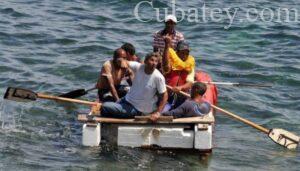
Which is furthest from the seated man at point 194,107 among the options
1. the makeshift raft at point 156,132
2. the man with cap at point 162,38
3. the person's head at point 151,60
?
the man with cap at point 162,38

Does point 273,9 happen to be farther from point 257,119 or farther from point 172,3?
point 257,119

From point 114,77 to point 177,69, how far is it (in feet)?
A: 3.50

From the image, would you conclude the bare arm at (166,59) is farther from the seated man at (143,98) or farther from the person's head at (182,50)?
the seated man at (143,98)

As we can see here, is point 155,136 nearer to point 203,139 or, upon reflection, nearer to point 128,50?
point 203,139

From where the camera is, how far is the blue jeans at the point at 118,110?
1059cm

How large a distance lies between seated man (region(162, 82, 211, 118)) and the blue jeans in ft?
1.64

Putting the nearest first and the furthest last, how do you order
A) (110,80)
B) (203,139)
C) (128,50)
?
1. (203,139)
2. (110,80)
3. (128,50)

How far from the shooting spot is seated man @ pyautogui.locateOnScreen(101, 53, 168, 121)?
1047 cm

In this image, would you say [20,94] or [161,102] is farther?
[20,94]

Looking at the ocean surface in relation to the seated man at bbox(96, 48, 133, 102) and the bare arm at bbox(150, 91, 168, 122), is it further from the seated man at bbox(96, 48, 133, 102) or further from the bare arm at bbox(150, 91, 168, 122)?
the seated man at bbox(96, 48, 133, 102)

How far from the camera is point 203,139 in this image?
10266mm

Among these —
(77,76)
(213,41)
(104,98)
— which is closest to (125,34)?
(213,41)

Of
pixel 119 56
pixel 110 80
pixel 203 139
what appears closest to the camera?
pixel 203 139

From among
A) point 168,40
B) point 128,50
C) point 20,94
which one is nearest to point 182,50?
point 168,40
